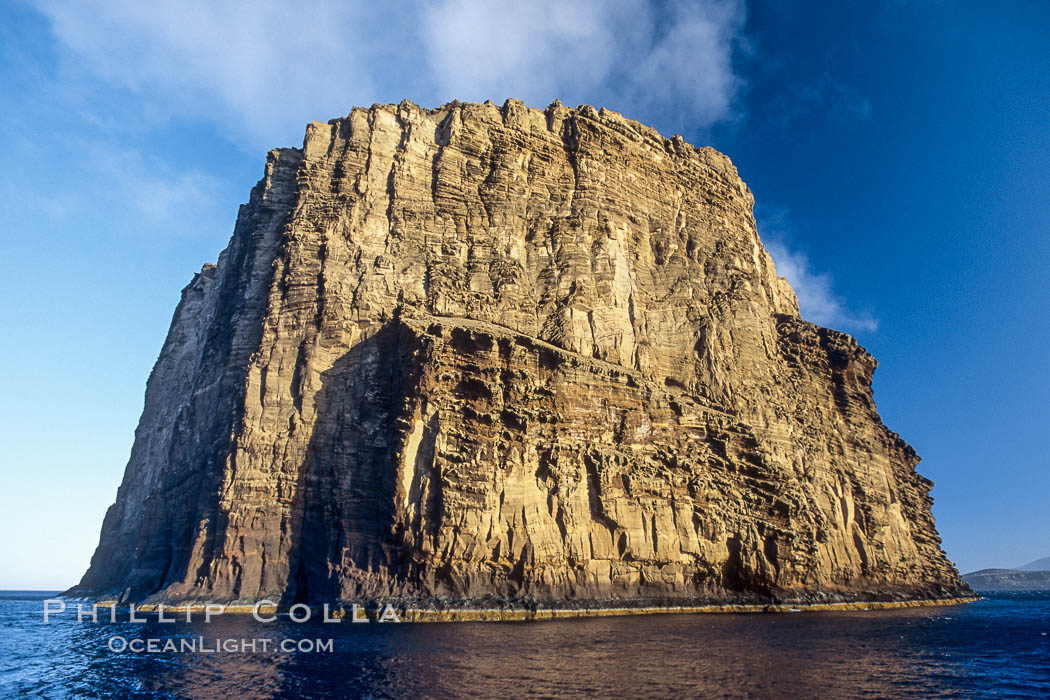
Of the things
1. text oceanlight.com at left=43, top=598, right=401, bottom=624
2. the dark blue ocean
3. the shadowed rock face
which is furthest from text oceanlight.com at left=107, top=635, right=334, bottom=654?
the shadowed rock face

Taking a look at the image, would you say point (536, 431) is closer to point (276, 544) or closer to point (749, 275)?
point (276, 544)

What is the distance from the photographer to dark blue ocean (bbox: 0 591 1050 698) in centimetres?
1853

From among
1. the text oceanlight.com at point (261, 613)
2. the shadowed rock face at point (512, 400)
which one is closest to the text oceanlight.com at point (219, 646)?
the text oceanlight.com at point (261, 613)

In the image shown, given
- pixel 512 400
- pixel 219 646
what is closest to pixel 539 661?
pixel 219 646

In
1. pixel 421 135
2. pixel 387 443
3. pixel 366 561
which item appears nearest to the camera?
pixel 366 561

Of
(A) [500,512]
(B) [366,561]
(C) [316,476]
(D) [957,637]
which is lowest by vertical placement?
(D) [957,637]

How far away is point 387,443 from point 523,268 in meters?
17.9

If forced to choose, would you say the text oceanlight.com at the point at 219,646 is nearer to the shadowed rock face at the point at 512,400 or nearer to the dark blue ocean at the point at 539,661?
the dark blue ocean at the point at 539,661

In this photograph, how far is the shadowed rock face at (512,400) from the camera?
39312mm

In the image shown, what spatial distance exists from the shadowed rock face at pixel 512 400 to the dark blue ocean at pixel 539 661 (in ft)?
19.5

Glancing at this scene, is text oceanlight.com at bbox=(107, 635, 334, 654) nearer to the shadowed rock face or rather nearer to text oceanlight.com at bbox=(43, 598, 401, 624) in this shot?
text oceanlight.com at bbox=(43, 598, 401, 624)

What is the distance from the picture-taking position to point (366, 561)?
37.7 m

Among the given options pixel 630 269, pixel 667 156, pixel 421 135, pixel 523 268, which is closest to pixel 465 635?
pixel 523 268

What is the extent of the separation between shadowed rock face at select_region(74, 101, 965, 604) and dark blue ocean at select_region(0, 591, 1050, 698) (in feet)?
19.5
